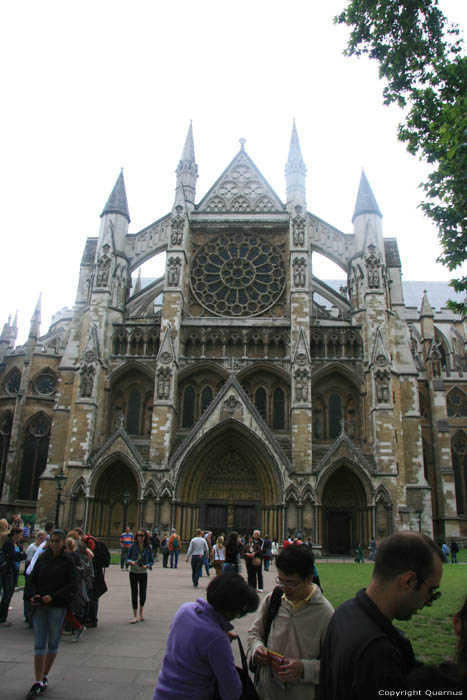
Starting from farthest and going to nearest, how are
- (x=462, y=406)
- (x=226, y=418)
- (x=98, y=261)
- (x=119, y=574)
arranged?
(x=462, y=406), (x=98, y=261), (x=226, y=418), (x=119, y=574)

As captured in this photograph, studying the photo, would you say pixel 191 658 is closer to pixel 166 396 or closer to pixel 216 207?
pixel 166 396

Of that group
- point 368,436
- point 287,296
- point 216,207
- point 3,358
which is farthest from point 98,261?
point 368,436

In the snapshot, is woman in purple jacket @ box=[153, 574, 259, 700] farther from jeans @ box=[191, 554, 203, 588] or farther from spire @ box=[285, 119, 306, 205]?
spire @ box=[285, 119, 306, 205]

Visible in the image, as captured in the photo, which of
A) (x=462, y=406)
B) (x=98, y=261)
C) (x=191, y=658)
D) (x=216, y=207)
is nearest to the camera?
(x=191, y=658)

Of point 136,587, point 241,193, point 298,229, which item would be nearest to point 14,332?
point 241,193

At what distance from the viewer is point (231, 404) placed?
27.3m

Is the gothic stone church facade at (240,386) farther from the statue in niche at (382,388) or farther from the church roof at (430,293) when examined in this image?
the church roof at (430,293)

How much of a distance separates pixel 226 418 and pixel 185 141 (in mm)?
18363

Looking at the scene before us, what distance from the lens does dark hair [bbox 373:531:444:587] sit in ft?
7.96

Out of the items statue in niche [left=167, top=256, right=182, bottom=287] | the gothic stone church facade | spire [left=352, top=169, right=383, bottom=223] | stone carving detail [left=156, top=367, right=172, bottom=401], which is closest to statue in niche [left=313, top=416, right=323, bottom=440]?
the gothic stone church facade

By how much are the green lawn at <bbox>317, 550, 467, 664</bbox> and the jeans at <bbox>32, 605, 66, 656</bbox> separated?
4214 mm

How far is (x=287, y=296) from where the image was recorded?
3077 cm

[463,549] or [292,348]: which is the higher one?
[292,348]

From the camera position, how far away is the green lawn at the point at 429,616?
7.23 m
